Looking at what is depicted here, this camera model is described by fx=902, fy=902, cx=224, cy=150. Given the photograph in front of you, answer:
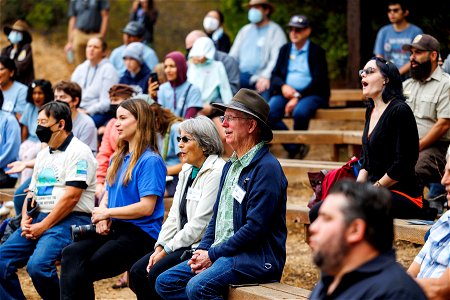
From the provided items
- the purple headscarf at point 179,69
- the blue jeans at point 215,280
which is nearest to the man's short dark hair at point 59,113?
the purple headscarf at point 179,69

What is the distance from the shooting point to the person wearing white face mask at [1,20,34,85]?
1116 centimetres

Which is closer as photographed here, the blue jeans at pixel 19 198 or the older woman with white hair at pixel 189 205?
the older woman with white hair at pixel 189 205

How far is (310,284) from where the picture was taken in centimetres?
737

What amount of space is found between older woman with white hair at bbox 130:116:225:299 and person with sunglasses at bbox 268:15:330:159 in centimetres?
379

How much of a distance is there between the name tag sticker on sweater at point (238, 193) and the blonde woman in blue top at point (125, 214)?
1.12 meters

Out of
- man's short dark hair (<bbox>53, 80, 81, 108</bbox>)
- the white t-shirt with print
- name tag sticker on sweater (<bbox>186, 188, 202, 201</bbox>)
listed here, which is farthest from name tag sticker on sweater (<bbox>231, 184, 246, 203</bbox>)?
man's short dark hair (<bbox>53, 80, 81, 108</bbox>)

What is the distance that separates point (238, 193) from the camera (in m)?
5.34

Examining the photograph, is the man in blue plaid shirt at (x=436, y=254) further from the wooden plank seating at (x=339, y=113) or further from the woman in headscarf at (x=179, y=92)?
the wooden plank seating at (x=339, y=113)

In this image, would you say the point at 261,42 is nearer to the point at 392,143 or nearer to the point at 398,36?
the point at 398,36

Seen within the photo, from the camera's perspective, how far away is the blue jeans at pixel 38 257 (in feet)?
21.7

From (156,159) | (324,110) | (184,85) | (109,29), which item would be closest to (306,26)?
(324,110)

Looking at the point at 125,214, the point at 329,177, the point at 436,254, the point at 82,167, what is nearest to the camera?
the point at 436,254

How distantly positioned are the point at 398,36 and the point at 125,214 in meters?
4.68

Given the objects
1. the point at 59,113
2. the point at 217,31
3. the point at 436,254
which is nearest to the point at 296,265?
Answer: the point at 59,113
